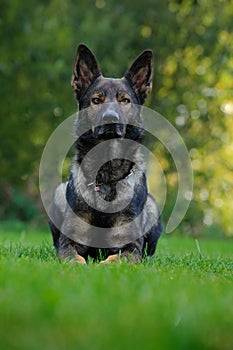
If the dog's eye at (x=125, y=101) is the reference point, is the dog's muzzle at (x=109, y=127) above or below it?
below

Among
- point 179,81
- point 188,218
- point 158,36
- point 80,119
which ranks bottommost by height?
point 188,218

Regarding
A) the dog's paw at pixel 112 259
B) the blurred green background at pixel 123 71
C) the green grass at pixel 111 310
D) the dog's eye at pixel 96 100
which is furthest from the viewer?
the blurred green background at pixel 123 71

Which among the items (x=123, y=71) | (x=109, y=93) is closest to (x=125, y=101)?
(x=109, y=93)

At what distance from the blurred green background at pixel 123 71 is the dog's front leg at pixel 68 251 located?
8774 mm

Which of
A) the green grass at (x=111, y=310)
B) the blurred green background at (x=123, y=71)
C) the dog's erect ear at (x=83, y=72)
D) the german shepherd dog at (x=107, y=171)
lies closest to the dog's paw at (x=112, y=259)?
the german shepherd dog at (x=107, y=171)

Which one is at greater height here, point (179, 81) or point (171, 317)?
point (179, 81)

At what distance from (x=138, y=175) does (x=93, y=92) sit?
2.70ft

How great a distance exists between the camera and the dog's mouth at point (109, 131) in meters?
5.21

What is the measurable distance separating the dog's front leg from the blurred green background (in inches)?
345

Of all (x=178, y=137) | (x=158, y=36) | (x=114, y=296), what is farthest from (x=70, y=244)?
(x=158, y=36)

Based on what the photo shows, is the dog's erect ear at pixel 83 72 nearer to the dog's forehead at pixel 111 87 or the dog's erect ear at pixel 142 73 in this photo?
the dog's forehead at pixel 111 87

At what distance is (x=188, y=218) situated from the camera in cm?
1570

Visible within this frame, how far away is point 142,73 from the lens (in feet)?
19.2

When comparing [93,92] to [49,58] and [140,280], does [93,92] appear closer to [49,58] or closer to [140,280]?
[140,280]
